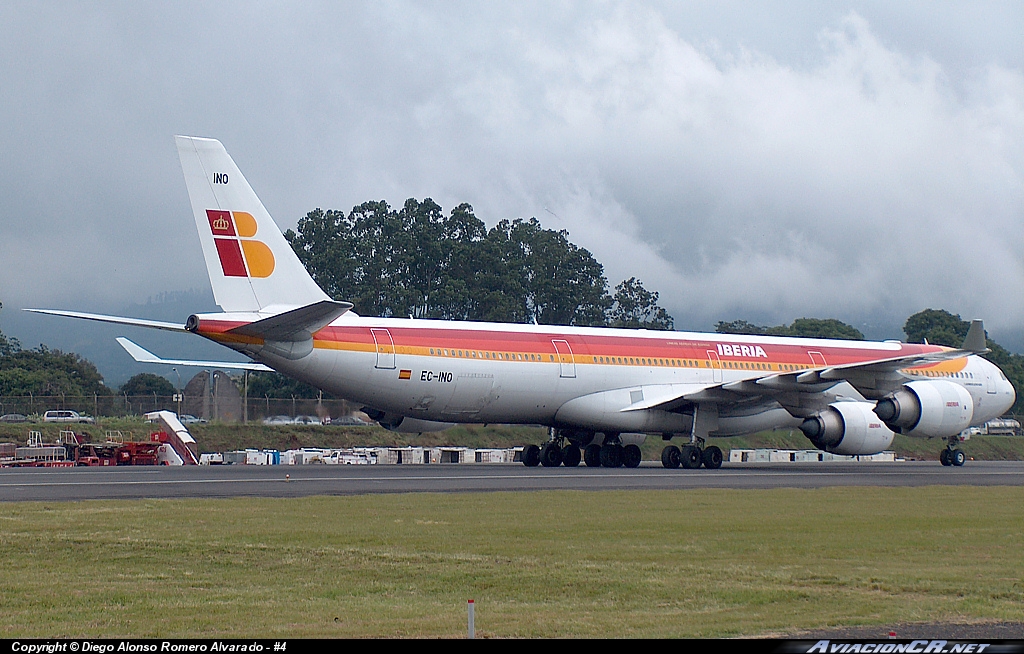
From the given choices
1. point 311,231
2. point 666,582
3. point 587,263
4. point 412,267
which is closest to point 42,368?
point 311,231

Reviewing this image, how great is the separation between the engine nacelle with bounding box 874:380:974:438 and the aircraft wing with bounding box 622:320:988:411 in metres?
0.75

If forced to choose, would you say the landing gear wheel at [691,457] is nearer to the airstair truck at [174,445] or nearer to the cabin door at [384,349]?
the cabin door at [384,349]

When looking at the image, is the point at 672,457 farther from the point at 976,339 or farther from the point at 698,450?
the point at 976,339

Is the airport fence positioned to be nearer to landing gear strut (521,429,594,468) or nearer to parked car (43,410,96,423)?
parked car (43,410,96,423)

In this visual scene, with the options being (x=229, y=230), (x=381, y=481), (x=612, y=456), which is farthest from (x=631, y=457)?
(x=229, y=230)

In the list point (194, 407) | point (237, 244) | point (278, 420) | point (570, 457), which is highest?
point (237, 244)

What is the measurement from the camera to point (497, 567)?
11.5 m

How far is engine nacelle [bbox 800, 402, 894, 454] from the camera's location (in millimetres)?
32875

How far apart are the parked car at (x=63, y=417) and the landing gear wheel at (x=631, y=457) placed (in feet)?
A: 87.5

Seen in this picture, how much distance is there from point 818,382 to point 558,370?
23.1 feet

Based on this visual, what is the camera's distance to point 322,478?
1019 inches

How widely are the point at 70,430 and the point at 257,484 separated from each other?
85.7 feet

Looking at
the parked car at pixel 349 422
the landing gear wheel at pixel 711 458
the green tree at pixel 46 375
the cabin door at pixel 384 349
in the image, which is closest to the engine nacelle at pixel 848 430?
the landing gear wheel at pixel 711 458

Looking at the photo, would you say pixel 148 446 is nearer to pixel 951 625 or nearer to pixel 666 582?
pixel 666 582
